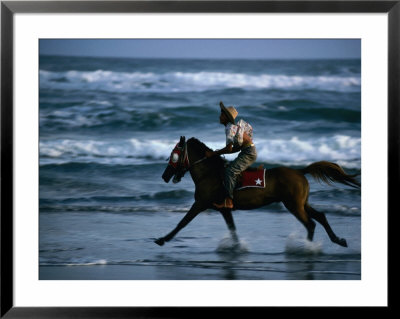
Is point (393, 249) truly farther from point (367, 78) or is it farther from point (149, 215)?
point (149, 215)

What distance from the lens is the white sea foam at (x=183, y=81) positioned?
4.33 meters

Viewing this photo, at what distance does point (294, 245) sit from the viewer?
429cm

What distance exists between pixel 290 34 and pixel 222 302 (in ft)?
6.56

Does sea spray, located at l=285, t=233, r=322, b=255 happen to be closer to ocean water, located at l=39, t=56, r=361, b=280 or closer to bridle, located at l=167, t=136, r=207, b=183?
ocean water, located at l=39, t=56, r=361, b=280

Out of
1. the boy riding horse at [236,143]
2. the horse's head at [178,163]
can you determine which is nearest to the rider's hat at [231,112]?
the boy riding horse at [236,143]

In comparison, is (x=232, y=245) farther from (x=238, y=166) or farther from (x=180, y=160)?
(x=180, y=160)

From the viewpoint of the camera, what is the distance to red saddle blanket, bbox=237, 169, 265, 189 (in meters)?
4.38

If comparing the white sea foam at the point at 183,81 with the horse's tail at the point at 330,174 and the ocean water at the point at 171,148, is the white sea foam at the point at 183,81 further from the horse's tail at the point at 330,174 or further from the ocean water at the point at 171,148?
the horse's tail at the point at 330,174

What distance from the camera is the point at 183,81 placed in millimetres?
4391

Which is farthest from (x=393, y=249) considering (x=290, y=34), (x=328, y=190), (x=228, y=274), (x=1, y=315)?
(x=1, y=315)

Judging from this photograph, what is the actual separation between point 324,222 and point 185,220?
104 centimetres

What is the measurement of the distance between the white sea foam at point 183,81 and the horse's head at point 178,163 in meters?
0.44

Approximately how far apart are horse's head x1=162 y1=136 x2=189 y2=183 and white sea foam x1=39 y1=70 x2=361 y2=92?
0.44m

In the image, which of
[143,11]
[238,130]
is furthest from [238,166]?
[143,11]
